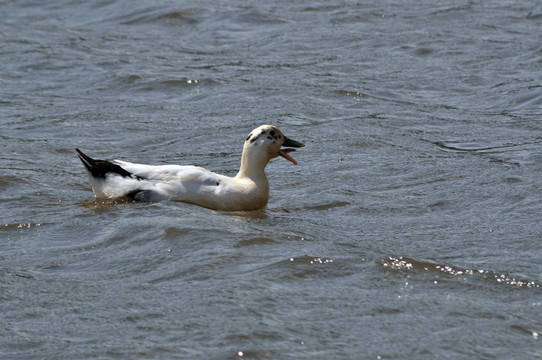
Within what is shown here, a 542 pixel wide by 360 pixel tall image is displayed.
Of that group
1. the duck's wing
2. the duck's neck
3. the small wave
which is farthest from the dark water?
the duck's neck

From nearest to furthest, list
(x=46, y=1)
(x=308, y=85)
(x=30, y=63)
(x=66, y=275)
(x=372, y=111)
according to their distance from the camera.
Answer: (x=66, y=275) → (x=372, y=111) → (x=308, y=85) → (x=30, y=63) → (x=46, y=1)

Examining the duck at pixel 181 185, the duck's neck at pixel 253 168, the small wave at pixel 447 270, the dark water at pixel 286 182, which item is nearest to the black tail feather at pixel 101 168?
the duck at pixel 181 185

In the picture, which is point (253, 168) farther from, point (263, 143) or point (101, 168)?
point (101, 168)

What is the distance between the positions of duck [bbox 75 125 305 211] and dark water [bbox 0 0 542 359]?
0.22m

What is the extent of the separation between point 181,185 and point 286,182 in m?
1.60

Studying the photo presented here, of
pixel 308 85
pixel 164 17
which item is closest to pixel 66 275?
pixel 308 85

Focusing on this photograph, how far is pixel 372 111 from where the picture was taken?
42.3 ft

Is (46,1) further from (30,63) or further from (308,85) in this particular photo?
(308,85)

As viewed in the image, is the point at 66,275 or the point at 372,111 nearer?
the point at 66,275

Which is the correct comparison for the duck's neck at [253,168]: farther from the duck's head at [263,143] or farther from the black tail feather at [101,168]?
the black tail feather at [101,168]

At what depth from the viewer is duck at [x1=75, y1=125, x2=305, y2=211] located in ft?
29.8

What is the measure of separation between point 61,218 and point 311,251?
2424mm

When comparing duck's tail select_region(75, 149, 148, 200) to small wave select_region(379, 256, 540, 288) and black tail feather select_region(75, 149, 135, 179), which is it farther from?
small wave select_region(379, 256, 540, 288)

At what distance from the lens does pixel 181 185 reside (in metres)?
9.05
